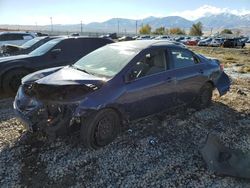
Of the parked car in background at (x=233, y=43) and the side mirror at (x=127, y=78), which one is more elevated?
the side mirror at (x=127, y=78)

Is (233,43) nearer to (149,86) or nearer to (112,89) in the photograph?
(149,86)

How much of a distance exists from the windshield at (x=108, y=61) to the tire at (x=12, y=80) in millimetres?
2598

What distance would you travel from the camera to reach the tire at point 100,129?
14.5 feet

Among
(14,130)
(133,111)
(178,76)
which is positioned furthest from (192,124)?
(14,130)

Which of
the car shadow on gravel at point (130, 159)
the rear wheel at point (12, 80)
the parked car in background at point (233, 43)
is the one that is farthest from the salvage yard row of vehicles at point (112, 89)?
the parked car in background at point (233, 43)

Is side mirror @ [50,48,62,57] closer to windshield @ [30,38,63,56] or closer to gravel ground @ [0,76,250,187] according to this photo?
windshield @ [30,38,63,56]

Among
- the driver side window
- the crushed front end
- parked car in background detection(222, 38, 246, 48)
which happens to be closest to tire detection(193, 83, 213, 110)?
the driver side window

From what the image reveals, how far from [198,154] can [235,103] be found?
10.4 feet

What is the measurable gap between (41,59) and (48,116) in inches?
150

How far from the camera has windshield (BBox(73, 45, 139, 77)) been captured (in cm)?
495

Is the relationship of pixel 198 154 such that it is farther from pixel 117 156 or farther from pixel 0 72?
pixel 0 72

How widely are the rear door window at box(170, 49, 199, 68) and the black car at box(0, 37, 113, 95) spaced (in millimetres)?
3359

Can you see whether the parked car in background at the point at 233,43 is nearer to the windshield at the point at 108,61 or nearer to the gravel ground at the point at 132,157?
the gravel ground at the point at 132,157

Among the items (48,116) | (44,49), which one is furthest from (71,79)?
(44,49)
